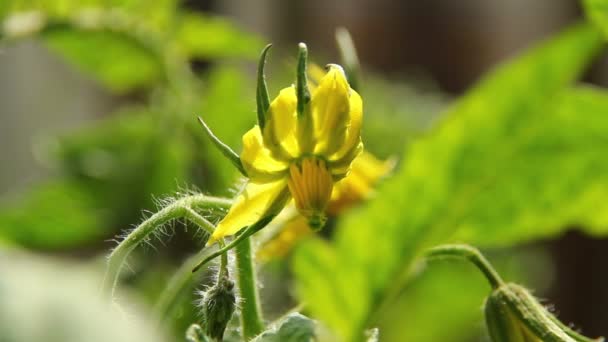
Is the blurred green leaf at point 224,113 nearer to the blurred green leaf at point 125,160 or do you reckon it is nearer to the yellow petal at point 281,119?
A: the blurred green leaf at point 125,160

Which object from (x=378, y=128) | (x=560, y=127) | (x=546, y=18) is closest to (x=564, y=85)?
(x=560, y=127)

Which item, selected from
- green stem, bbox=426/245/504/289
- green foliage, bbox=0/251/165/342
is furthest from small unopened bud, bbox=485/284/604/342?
green foliage, bbox=0/251/165/342

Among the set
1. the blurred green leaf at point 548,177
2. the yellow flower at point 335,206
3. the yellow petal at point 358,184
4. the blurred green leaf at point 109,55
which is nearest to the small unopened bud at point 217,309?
the yellow flower at point 335,206

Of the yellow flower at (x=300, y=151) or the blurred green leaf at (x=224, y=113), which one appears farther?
the blurred green leaf at (x=224, y=113)

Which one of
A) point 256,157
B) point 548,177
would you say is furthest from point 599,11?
point 256,157

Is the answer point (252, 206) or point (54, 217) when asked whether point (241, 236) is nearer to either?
point (252, 206)

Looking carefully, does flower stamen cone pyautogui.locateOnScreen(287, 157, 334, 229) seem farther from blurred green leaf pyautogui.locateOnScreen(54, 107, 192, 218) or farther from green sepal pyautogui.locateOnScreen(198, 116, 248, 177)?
blurred green leaf pyautogui.locateOnScreen(54, 107, 192, 218)
